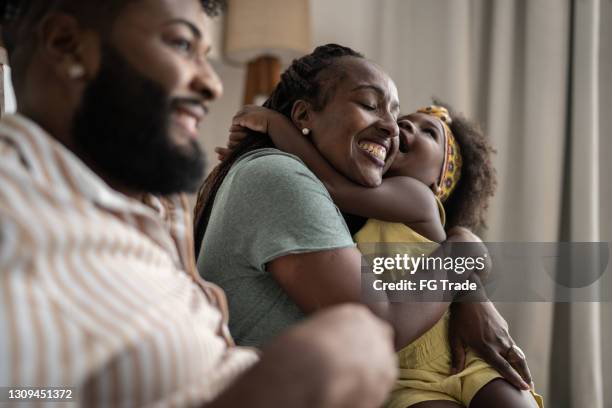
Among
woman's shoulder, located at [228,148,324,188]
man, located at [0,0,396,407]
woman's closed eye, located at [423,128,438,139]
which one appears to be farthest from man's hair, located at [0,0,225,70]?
woman's closed eye, located at [423,128,438,139]

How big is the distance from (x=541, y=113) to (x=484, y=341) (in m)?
1.75

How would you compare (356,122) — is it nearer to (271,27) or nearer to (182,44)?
(182,44)

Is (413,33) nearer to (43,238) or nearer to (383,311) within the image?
(383,311)

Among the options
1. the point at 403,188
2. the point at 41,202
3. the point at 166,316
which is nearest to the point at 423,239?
the point at 403,188

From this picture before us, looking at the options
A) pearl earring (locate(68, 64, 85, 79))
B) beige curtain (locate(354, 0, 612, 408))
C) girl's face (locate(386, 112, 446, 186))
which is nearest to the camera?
pearl earring (locate(68, 64, 85, 79))

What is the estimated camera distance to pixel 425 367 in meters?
1.55

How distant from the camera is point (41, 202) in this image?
2.39 feet

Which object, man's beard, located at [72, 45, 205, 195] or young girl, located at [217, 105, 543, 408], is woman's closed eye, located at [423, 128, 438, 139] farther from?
man's beard, located at [72, 45, 205, 195]

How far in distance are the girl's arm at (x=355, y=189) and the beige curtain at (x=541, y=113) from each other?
4.23 ft

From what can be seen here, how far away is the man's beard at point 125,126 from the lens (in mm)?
885

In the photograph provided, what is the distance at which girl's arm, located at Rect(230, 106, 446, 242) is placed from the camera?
146 centimetres

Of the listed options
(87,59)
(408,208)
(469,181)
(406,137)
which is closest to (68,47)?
(87,59)

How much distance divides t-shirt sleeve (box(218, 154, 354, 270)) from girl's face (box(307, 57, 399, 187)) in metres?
0.22

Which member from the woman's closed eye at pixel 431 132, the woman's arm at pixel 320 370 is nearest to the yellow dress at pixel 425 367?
the woman's closed eye at pixel 431 132
